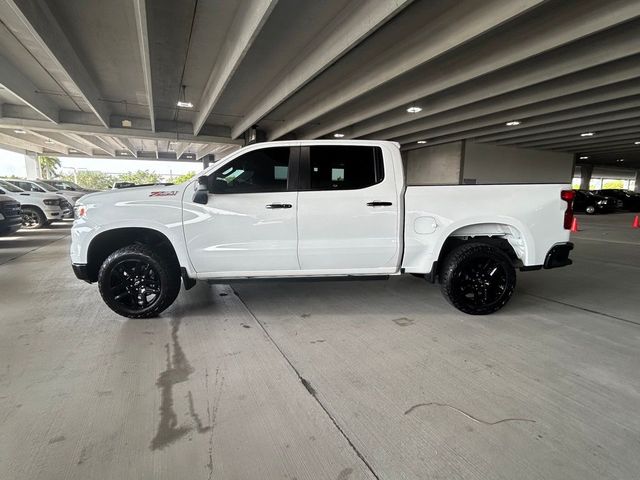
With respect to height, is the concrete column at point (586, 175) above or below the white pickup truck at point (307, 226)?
above

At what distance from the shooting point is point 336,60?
8.09 meters

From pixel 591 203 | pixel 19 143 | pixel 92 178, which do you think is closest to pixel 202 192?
pixel 591 203

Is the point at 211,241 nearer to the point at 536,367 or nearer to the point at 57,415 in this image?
the point at 57,415

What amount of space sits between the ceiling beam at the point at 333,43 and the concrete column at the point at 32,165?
31635mm

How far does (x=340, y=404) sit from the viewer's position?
2.38m

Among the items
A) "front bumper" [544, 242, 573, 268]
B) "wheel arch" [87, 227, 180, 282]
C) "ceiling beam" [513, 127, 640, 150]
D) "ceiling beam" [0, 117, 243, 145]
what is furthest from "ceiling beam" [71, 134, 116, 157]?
"ceiling beam" [513, 127, 640, 150]

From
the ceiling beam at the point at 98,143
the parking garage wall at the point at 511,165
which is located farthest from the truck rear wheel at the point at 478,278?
the ceiling beam at the point at 98,143

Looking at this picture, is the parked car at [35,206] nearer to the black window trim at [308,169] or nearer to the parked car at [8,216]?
the parked car at [8,216]

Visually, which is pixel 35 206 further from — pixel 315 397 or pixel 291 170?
pixel 315 397

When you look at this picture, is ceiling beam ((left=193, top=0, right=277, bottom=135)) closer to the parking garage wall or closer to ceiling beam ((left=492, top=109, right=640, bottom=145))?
ceiling beam ((left=492, top=109, right=640, bottom=145))

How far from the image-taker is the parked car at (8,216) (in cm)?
763

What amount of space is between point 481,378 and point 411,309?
5.08ft

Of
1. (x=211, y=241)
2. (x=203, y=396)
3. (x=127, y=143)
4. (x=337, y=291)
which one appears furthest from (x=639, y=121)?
(x=127, y=143)

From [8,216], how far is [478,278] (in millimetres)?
9820
